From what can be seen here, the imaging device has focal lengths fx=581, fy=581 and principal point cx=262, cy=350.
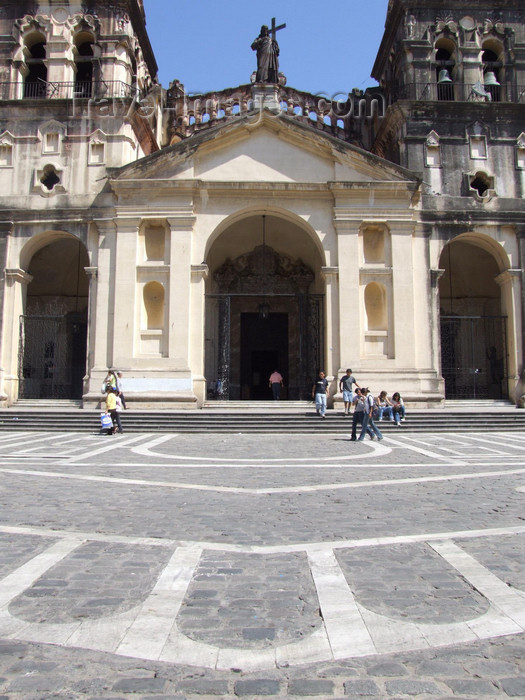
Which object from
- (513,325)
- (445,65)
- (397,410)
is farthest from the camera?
(445,65)

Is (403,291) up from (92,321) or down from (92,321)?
up

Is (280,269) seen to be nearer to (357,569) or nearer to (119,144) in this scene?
(119,144)

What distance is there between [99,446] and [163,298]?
31.4 feet

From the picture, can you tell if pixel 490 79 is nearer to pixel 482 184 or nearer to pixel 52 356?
pixel 482 184

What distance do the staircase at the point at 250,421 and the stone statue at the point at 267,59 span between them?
15.0 m

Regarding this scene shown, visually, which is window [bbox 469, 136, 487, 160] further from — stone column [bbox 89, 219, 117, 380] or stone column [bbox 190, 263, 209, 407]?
stone column [bbox 89, 219, 117, 380]

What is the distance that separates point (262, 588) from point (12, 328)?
65.8ft

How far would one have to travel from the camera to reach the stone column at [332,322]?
2066 centimetres

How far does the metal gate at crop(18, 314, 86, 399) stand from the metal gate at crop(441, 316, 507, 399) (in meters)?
15.1

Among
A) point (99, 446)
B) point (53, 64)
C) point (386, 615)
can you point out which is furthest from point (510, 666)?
point (53, 64)

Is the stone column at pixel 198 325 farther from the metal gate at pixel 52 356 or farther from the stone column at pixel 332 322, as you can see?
the metal gate at pixel 52 356

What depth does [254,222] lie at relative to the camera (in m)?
24.5

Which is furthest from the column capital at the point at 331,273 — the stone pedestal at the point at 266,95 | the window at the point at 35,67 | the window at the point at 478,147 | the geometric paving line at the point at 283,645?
the geometric paving line at the point at 283,645

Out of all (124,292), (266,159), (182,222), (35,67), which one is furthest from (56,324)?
(266,159)
